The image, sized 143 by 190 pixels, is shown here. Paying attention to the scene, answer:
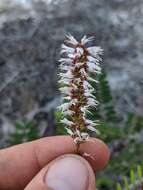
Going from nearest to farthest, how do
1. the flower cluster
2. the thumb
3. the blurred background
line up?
the flower cluster < the thumb < the blurred background

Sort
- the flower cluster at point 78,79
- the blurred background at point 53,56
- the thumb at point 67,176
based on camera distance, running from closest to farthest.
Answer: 1. the flower cluster at point 78,79
2. the thumb at point 67,176
3. the blurred background at point 53,56

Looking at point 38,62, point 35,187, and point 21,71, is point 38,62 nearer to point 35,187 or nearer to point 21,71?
point 21,71

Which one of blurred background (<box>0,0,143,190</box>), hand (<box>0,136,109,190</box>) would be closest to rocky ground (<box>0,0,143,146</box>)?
blurred background (<box>0,0,143,190</box>)

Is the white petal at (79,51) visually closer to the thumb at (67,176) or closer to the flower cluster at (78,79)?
the flower cluster at (78,79)

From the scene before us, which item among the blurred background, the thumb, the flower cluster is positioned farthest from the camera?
the blurred background

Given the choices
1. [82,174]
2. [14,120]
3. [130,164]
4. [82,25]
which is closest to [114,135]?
[130,164]

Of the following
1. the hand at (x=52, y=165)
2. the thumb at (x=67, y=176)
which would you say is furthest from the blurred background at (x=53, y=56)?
the thumb at (x=67, y=176)

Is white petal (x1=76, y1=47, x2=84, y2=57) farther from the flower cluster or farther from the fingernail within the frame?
the fingernail

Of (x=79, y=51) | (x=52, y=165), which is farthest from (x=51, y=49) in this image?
(x=79, y=51)
